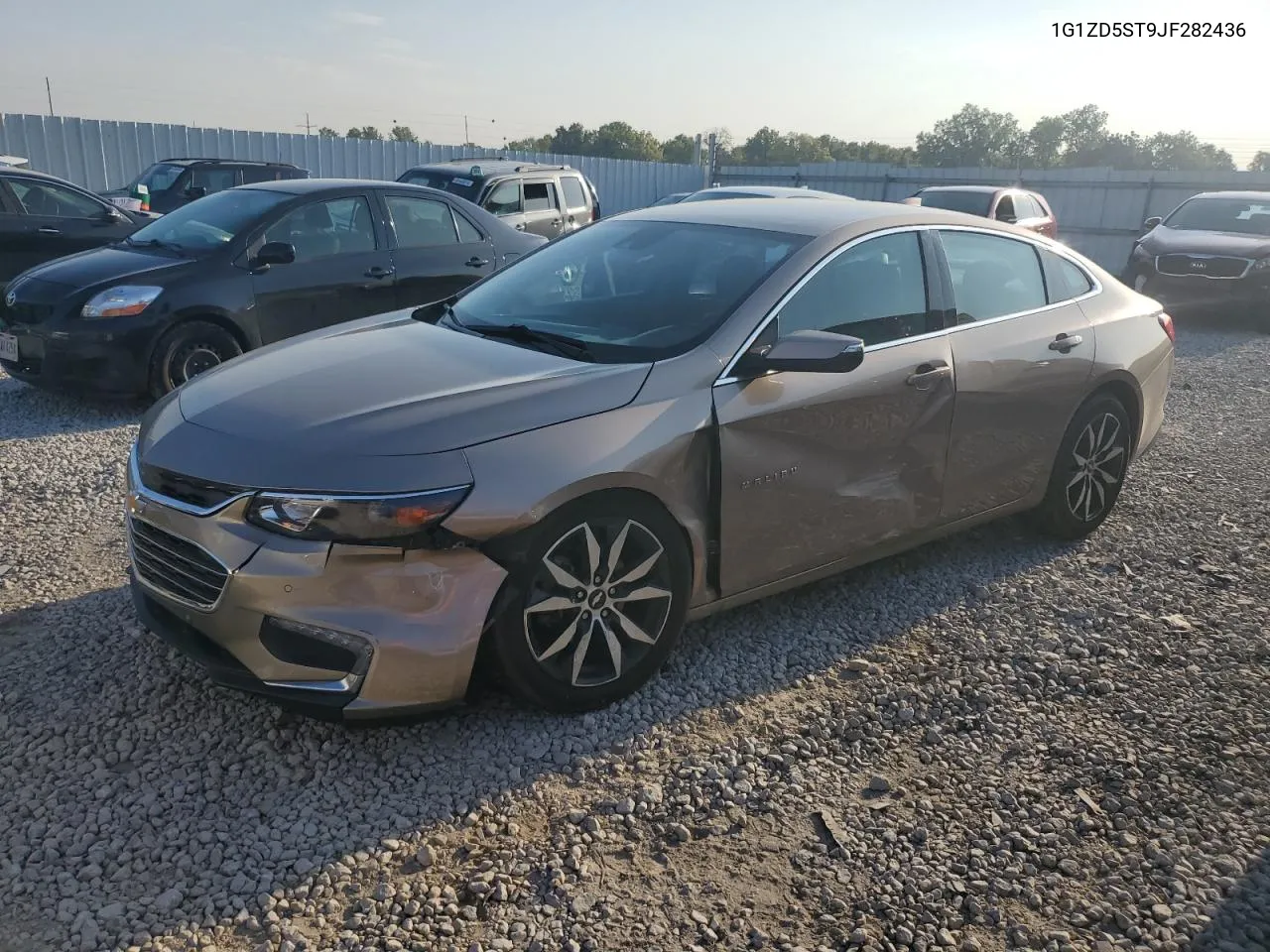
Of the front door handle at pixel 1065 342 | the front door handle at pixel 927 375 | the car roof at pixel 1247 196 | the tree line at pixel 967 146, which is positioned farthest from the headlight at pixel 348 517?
the tree line at pixel 967 146

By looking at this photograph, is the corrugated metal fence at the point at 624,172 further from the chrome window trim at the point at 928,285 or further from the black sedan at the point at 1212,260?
the chrome window trim at the point at 928,285

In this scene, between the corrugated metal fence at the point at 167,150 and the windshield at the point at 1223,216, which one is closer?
the windshield at the point at 1223,216

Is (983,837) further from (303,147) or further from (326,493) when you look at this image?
(303,147)

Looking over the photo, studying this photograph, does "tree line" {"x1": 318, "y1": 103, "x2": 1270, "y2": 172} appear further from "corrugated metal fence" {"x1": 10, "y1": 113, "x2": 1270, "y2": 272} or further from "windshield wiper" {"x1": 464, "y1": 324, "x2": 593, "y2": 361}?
"windshield wiper" {"x1": 464, "y1": 324, "x2": 593, "y2": 361}

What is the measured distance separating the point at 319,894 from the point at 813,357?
226 cm

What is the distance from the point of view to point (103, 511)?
17.1 ft

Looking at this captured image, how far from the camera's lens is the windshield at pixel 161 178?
47.2 feet

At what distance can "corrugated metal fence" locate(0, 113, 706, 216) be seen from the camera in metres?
18.6

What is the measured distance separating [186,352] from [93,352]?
0.56m

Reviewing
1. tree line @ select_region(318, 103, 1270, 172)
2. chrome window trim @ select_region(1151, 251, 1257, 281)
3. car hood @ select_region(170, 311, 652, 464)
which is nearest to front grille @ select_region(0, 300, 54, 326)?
car hood @ select_region(170, 311, 652, 464)

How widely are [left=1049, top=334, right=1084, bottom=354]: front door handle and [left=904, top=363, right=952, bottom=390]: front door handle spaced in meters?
0.85

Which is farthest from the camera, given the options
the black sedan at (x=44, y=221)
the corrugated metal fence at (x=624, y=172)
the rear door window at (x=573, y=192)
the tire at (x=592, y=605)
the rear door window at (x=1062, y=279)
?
the corrugated metal fence at (x=624, y=172)

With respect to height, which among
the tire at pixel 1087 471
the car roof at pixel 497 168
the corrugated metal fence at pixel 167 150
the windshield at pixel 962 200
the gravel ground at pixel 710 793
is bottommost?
the gravel ground at pixel 710 793

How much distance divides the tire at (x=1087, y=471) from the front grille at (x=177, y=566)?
3.88 m
